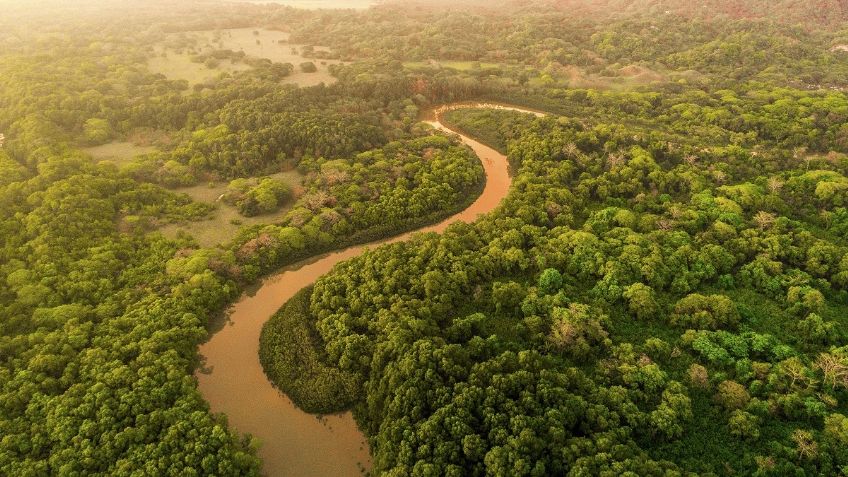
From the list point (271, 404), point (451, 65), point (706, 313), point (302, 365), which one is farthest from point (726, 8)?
point (271, 404)

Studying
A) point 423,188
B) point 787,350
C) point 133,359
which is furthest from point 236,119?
point 787,350

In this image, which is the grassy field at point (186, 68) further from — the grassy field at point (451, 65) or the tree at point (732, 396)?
the tree at point (732, 396)

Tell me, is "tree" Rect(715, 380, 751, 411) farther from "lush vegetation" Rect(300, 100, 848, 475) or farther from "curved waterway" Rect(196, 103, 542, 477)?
"curved waterway" Rect(196, 103, 542, 477)

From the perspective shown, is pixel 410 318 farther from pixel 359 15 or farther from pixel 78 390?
pixel 359 15

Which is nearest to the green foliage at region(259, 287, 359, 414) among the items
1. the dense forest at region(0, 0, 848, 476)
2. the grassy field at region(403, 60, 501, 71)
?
the dense forest at region(0, 0, 848, 476)

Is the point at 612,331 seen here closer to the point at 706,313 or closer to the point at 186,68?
the point at 706,313
